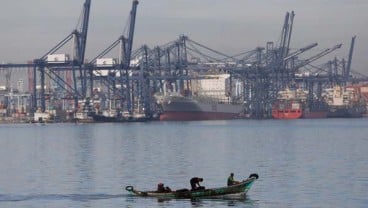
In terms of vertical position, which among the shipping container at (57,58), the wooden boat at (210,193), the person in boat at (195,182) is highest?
the shipping container at (57,58)

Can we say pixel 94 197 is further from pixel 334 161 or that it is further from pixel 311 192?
pixel 334 161

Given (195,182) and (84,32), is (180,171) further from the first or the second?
(84,32)

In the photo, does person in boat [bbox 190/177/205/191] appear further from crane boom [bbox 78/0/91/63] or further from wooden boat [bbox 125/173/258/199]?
crane boom [bbox 78/0/91/63]

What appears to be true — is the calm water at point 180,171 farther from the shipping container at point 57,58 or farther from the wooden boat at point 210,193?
the shipping container at point 57,58

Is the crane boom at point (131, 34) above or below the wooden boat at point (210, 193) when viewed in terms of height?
above

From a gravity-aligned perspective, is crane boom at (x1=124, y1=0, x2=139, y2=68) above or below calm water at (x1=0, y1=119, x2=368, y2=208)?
above

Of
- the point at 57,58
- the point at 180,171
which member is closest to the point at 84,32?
the point at 57,58

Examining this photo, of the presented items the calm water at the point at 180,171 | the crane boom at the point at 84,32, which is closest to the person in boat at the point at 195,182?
the calm water at the point at 180,171

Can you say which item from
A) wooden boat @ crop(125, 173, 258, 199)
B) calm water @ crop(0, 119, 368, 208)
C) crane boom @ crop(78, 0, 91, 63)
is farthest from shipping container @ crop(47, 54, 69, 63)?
wooden boat @ crop(125, 173, 258, 199)

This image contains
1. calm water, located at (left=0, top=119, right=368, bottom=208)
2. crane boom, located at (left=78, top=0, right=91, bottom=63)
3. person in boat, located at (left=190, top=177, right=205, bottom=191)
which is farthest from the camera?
crane boom, located at (left=78, top=0, right=91, bottom=63)

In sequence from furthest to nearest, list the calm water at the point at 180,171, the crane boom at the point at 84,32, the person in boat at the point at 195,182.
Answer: the crane boom at the point at 84,32
the calm water at the point at 180,171
the person in boat at the point at 195,182

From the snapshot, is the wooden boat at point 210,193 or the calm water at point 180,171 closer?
the wooden boat at point 210,193

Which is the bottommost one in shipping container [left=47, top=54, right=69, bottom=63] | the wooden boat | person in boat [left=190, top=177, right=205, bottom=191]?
the wooden boat

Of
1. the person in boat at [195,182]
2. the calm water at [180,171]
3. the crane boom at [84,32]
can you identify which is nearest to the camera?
the person in boat at [195,182]
